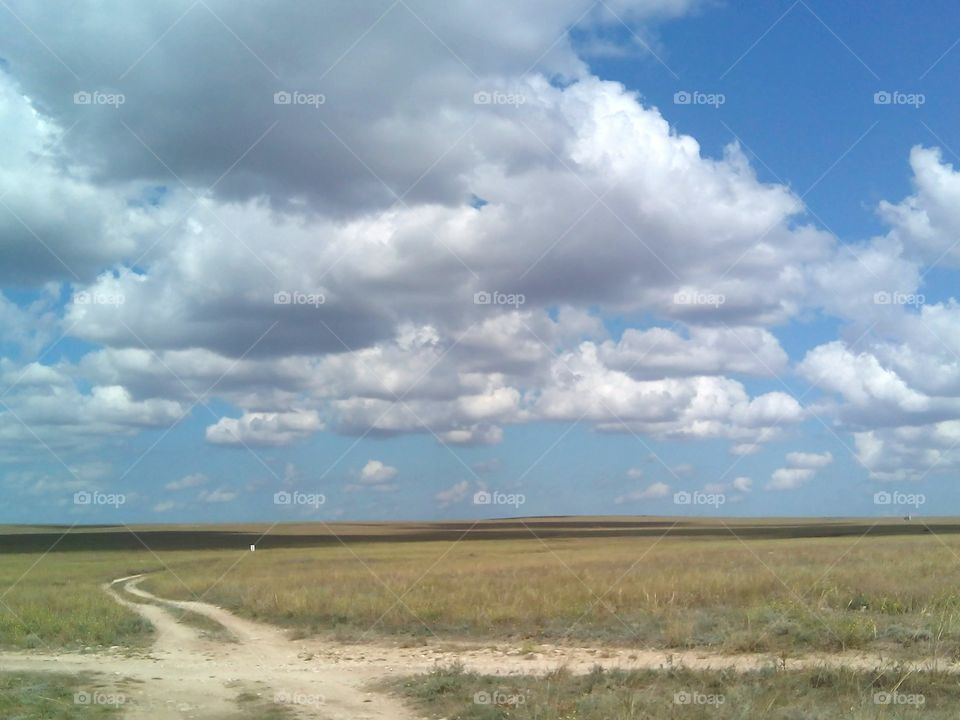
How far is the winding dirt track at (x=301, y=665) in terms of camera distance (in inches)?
496

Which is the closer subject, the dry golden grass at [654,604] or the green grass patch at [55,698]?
the green grass patch at [55,698]

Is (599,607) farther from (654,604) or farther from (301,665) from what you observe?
(301,665)

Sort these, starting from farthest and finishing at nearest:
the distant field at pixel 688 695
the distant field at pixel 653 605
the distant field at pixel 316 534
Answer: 1. the distant field at pixel 316 534
2. the distant field at pixel 653 605
3. the distant field at pixel 688 695

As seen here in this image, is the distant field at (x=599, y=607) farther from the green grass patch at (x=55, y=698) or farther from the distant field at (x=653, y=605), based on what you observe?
the green grass patch at (x=55, y=698)

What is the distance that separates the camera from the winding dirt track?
12602 mm

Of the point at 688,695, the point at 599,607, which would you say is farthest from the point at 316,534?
the point at 688,695

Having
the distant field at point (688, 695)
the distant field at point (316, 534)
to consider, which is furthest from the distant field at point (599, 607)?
the distant field at point (316, 534)

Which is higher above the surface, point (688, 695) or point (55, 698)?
point (55, 698)

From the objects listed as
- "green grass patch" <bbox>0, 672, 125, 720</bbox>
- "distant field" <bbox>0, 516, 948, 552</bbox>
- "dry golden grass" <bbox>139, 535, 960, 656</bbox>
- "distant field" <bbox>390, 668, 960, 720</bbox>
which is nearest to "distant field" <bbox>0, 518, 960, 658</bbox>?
"dry golden grass" <bbox>139, 535, 960, 656</bbox>

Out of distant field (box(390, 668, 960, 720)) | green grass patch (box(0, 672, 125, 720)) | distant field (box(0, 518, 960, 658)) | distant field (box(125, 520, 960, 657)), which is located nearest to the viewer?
distant field (box(390, 668, 960, 720))

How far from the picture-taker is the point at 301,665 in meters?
16.6

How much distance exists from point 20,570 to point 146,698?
100 feet

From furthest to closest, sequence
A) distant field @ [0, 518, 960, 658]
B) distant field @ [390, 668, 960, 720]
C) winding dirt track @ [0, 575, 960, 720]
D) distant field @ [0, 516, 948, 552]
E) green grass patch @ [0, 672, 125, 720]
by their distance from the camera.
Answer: distant field @ [0, 516, 948, 552] < distant field @ [0, 518, 960, 658] < winding dirt track @ [0, 575, 960, 720] < green grass patch @ [0, 672, 125, 720] < distant field @ [390, 668, 960, 720]

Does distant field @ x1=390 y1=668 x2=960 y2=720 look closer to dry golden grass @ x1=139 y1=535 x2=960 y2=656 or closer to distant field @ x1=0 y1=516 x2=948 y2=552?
dry golden grass @ x1=139 y1=535 x2=960 y2=656
